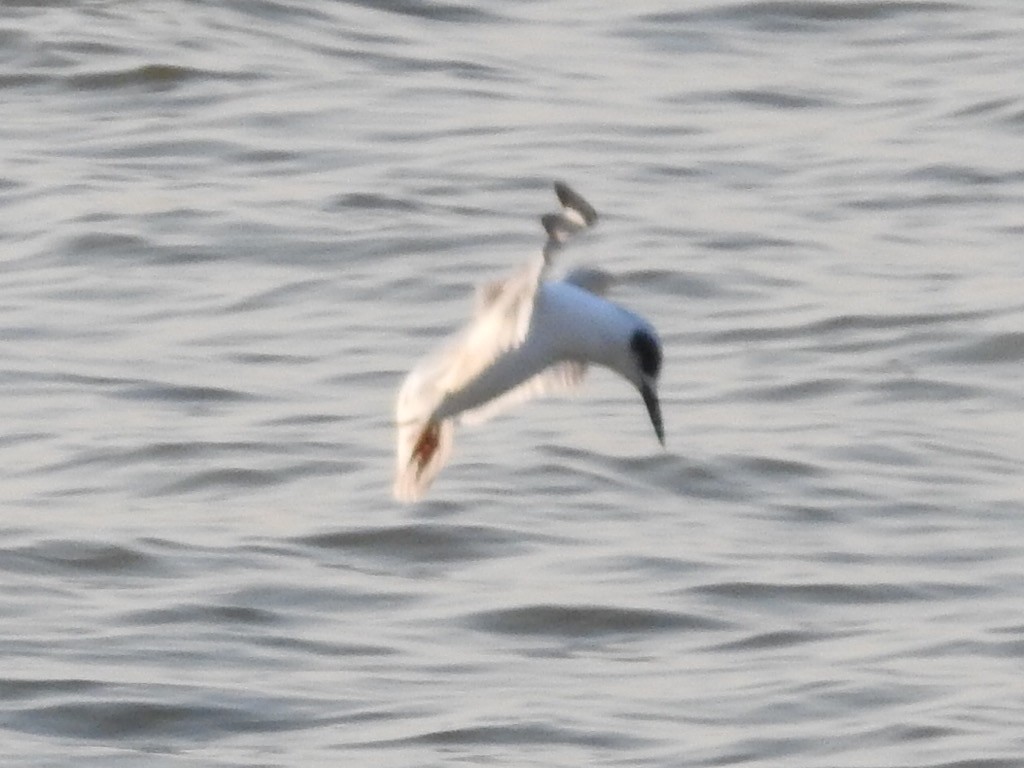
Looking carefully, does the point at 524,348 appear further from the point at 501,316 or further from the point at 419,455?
the point at 419,455

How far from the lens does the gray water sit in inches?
303

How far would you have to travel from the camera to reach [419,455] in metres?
6.32

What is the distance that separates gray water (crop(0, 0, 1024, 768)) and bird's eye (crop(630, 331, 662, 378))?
5.79 feet

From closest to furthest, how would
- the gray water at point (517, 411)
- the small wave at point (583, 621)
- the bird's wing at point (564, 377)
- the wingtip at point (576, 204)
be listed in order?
the wingtip at point (576, 204) < the bird's wing at point (564, 377) < the gray water at point (517, 411) < the small wave at point (583, 621)

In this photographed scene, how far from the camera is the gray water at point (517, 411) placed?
769 centimetres

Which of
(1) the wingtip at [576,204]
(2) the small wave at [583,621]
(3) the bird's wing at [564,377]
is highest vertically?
(1) the wingtip at [576,204]

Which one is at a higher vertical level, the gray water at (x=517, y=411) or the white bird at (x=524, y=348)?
the white bird at (x=524, y=348)

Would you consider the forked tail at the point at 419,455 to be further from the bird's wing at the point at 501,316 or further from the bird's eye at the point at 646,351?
the bird's eye at the point at 646,351

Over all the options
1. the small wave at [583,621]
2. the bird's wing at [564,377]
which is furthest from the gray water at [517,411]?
the bird's wing at [564,377]

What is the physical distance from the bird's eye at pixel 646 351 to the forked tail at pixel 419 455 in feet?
1.65

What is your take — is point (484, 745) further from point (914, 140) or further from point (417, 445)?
point (914, 140)

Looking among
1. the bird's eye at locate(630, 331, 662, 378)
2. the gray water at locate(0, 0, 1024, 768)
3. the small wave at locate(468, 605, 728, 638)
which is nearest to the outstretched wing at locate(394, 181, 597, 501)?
the bird's eye at locate(630, 331, 662, 378)

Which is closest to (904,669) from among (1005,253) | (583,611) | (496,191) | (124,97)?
(583,611)

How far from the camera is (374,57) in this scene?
14078mm
